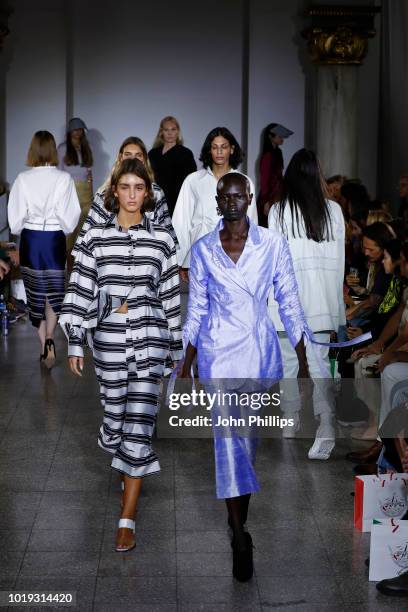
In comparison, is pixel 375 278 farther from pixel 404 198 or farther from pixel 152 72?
pixel 152 72

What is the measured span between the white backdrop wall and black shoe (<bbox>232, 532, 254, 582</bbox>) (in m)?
12.1

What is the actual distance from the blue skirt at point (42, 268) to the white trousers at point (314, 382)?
324 cm

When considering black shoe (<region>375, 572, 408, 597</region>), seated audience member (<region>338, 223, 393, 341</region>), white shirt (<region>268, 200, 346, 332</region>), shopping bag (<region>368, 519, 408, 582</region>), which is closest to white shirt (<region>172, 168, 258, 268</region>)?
seated audience member (<region>338, 223, 393, 341</region>)

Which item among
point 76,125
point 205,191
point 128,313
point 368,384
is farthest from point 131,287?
point 76,125

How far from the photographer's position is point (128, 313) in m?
5.27

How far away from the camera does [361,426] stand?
7223 millimetres

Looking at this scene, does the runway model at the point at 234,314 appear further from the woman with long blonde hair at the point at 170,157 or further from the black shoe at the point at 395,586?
the woman with long blonde hair at the point at 170,157

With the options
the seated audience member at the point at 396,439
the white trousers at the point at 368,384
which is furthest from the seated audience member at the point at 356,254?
the seated audience member at the point at 396,439

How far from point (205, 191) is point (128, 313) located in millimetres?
3062

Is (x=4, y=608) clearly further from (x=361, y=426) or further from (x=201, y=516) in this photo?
(x=361, y=426)

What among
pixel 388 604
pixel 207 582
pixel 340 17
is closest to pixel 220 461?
pixel 207 582

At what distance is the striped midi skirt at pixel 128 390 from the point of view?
5.27 m

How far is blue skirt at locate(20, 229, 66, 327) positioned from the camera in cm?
966

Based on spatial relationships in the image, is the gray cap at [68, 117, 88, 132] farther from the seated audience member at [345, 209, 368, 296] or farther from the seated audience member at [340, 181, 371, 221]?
the seated audience member at [345, 209, 368, 296]
